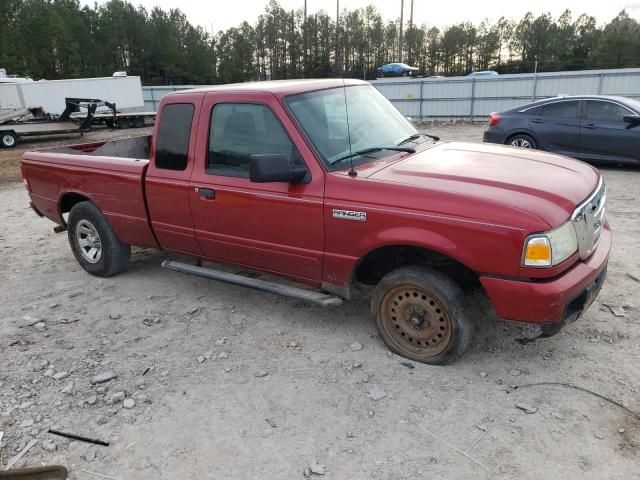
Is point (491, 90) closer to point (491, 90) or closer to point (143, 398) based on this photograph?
point (491, 90)

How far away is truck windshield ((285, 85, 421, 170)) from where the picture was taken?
3.85m

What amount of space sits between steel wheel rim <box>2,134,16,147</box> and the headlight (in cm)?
2124

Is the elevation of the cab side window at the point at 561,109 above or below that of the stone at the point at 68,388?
above

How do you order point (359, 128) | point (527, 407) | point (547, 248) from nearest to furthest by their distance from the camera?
point (547, 248) → point (527, 407) → point (359, 128)

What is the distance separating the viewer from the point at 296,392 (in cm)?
349

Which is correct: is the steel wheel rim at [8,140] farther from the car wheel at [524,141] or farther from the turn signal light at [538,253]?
the turn signal light at [538,253]

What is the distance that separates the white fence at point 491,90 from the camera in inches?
720

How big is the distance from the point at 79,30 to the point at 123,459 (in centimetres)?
6073

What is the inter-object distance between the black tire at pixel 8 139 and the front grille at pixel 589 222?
69.4 feet

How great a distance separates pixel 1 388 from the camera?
3.71 m

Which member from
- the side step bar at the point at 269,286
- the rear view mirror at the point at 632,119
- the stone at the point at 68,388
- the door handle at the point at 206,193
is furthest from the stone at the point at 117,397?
the rear view mirror at the point at 632,119

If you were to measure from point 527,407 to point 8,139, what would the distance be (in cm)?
2145

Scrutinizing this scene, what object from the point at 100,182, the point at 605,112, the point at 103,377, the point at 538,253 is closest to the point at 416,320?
the point at 538,253

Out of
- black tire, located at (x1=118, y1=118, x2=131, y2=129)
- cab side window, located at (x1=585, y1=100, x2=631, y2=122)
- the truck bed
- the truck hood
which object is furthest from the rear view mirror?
black tire, located at (x1=118, y1=118, x2=131, y2=129)
